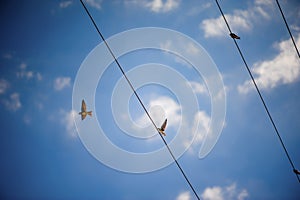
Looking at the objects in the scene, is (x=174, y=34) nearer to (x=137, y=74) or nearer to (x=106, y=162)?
(x=137, y=74)

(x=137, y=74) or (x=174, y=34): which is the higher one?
(x=174, y=34)

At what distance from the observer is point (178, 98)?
16.5 m

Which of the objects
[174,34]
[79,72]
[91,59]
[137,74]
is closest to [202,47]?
[174,34]

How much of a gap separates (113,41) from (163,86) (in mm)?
5344

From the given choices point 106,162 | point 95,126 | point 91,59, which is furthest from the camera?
point 106,162

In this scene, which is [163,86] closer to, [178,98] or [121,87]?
[178,98]

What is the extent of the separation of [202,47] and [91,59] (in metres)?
8.70

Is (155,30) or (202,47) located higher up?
(155,30)

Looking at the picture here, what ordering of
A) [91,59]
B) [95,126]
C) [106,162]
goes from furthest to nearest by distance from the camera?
[106,162]
[95,126]
[91,59]

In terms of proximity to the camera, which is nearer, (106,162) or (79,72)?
(79,72)

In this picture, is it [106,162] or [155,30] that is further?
[106,162]

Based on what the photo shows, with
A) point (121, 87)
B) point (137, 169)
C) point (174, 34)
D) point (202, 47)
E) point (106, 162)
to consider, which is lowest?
point (137, 169)

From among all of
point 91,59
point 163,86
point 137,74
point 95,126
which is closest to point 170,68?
point 163,86

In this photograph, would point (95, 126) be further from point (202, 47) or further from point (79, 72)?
point (202, 47)
